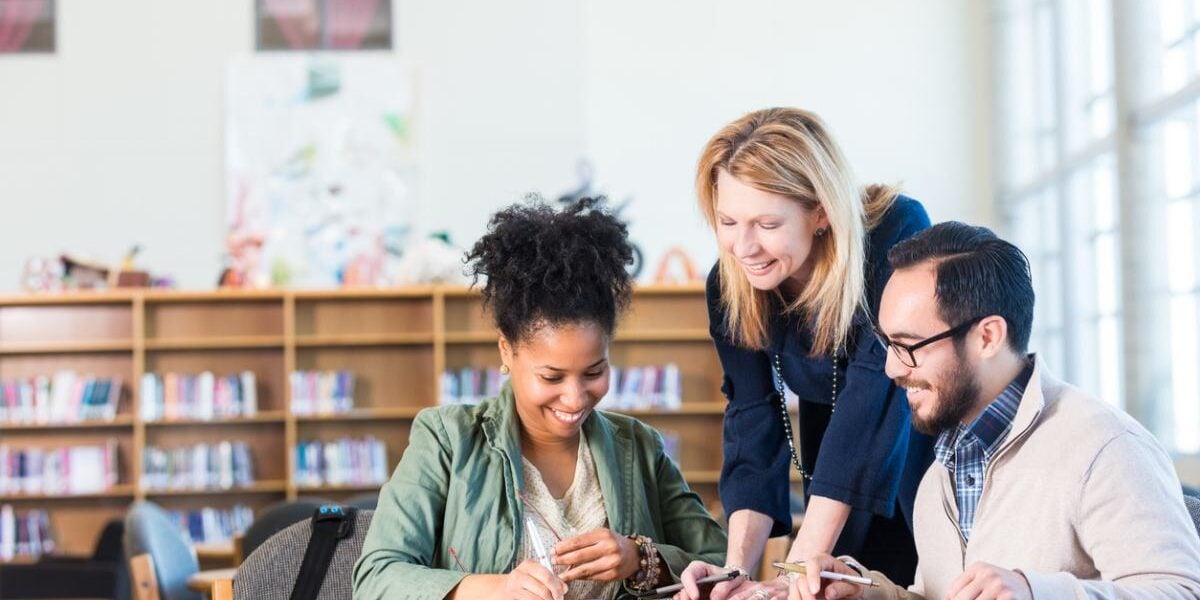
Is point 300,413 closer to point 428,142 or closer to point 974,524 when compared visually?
point 428,142

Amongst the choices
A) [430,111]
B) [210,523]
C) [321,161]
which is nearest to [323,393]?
[210,523]

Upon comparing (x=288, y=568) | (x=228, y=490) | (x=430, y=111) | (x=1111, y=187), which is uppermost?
(x=430, y=111)

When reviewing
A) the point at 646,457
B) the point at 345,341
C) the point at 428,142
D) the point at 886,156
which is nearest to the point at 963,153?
the point at 886,156

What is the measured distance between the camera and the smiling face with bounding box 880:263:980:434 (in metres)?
1.86

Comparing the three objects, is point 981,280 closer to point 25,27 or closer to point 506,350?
point 506,350

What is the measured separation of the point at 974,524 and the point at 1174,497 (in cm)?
28

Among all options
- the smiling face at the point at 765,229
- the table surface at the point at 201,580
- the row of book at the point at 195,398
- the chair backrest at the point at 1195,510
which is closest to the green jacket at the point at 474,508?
the smiling face at the point at 765,229

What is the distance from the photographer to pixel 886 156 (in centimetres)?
994

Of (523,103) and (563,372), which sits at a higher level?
(523,103)

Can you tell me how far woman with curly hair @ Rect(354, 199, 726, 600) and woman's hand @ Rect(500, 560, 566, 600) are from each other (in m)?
0.09

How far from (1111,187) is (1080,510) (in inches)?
263

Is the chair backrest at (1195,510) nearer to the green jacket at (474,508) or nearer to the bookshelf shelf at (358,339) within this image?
the green jacket at (474,508)

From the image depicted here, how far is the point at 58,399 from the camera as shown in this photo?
7.96m

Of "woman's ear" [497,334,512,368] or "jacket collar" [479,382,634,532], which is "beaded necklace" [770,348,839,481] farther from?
"woman's ear" [497,334,512,368]
